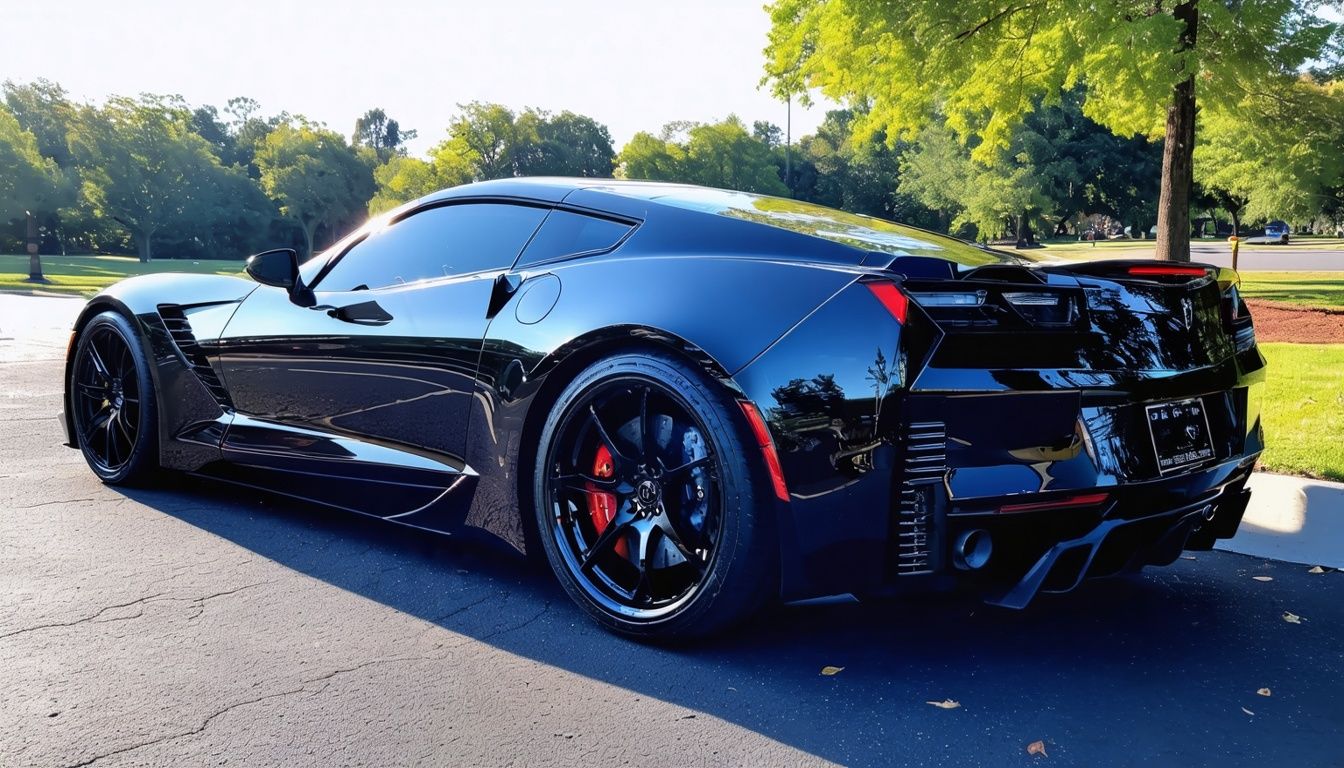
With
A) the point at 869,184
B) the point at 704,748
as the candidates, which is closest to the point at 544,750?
the point at 704,748

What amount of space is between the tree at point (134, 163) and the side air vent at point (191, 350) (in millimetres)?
58322

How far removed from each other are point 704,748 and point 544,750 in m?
0.36

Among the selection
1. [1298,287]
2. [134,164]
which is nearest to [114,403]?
[1298,287]

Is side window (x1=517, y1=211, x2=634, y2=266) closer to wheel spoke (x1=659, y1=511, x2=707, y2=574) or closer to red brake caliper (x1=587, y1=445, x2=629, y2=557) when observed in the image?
red brake caliper (x1=587, y1=445, x2=629, y2=557)

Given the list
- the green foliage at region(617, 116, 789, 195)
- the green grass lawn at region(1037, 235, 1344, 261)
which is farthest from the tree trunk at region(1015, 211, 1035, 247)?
the green foliage at region(617, 116, 789, 195)

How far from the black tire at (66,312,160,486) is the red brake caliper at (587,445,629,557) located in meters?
2.34

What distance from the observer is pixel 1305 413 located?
5965mm

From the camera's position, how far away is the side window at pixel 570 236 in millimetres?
3178

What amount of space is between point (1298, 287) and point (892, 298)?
24616 mm

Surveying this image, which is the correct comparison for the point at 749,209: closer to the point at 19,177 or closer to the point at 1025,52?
the point at 1025,52

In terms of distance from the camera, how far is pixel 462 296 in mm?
3332

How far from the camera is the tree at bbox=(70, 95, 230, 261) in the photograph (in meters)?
54.4

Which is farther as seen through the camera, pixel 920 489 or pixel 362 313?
pixel 362 313

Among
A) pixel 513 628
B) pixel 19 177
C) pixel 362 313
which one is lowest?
pixel 513 628
